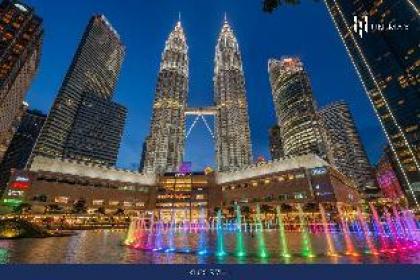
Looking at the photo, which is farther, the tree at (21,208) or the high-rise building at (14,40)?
the high-rise building at (14,40)

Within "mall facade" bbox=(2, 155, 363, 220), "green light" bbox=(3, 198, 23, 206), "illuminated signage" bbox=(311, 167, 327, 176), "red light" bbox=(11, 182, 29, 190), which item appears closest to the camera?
"green light" bbox=(3, 198, 23, 206)

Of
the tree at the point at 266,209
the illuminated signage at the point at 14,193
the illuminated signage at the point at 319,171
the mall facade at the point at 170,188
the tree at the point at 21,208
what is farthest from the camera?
the tree at the point at 266,209

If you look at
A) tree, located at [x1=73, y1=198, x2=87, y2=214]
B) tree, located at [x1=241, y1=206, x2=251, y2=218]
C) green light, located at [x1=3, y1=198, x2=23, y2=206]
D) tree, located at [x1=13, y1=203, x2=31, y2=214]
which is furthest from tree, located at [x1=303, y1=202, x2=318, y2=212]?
green light, located at [x1=3, y1=198, x2=23, y2=206]

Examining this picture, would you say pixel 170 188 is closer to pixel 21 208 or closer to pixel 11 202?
pixel 21 208

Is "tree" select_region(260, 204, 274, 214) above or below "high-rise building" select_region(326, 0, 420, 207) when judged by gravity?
below

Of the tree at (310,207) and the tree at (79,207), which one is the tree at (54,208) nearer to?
the tree at (79,207)

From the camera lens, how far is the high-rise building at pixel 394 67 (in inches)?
3748

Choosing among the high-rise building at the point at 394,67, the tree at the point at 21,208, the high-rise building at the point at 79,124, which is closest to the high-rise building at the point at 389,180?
the high-rise building at the point at 394,67

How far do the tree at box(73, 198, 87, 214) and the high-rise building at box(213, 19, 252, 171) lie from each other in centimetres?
8272

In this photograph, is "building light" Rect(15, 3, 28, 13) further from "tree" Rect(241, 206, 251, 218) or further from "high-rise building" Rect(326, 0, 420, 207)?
"high-rise building" Rect(326, 0, 420, 207)

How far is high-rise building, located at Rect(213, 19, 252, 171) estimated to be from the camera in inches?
6535

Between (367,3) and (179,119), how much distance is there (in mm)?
113597

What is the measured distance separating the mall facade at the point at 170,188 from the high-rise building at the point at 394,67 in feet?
81.5
